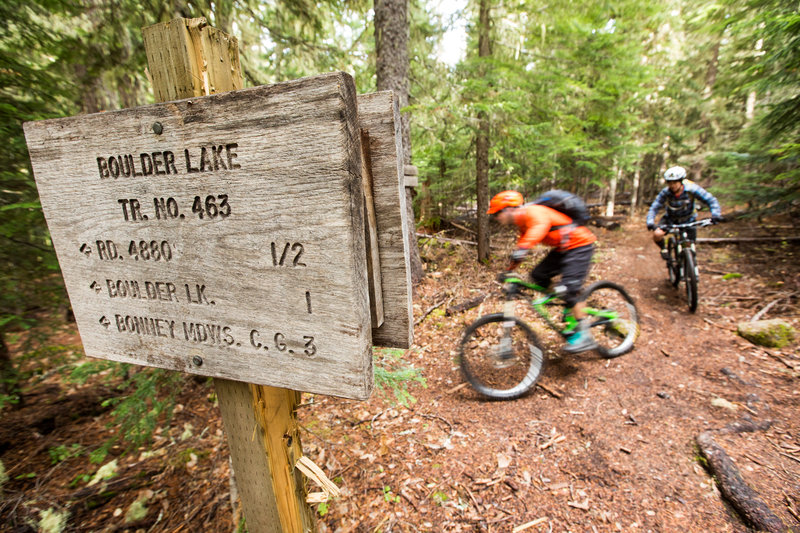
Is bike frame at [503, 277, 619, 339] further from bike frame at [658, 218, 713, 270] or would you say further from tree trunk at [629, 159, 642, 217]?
tree trunk at [629, 159, 642, 217]

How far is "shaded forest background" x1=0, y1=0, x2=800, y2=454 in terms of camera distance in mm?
2953

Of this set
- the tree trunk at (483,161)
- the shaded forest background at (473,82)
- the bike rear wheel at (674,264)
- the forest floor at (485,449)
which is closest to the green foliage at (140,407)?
the shaded forest background at (473,82)

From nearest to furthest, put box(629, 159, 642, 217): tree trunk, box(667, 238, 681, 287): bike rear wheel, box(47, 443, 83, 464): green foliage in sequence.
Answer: box(47, 443, 83, 464): green foliage
box(667, 238, 681, 287): bike rear wheel
box(629, 159, 642, 217): tree trunk

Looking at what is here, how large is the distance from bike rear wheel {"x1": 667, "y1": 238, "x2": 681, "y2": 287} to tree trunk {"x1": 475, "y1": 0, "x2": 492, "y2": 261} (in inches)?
150

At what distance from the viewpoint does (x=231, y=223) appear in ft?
3.59

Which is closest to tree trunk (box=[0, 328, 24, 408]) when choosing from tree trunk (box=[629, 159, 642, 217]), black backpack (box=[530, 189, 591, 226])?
black backpack (box=[530, 189, 591, 226])

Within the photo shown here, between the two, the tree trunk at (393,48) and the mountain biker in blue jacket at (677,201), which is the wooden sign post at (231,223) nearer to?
the tree trunk at (393,48)

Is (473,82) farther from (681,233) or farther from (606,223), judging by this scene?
(606,223)

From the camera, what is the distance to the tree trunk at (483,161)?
7.59 m

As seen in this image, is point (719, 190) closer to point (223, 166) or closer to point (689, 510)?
point (689, 510)

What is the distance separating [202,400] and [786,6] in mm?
10853

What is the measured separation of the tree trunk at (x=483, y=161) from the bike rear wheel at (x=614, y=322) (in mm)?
3830

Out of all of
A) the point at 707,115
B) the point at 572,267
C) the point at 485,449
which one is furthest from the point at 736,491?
the point at 707,115

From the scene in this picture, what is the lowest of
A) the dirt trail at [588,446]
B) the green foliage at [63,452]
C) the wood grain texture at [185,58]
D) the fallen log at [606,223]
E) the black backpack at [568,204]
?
the green foliage at [63,452]
